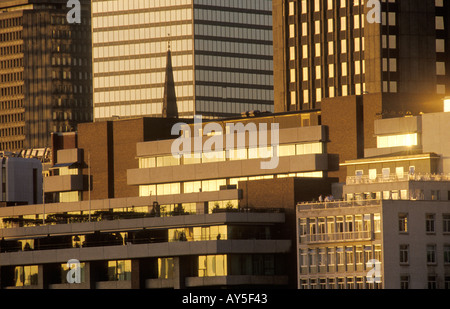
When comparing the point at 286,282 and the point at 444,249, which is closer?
the point at 444,249

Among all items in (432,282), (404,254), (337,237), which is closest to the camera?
(432,282)

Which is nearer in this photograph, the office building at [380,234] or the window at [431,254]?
the office building at [380,234]

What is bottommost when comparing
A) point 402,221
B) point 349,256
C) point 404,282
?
point 404,282

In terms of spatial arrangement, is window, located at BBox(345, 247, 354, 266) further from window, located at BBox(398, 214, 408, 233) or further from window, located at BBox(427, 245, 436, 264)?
window, located at BBox(427, 245, 436, 264)

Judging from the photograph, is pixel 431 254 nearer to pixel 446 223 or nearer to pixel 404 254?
pixel 404 254

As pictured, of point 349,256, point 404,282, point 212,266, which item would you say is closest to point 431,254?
point 404,282

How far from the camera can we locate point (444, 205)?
181 metres

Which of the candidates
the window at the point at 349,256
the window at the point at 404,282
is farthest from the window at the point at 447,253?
the window at the point at 349,256

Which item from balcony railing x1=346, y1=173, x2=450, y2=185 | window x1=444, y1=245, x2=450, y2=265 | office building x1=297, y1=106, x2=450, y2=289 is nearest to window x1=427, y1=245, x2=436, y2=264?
office building x1=297, y1=106, x2=450, y2=289

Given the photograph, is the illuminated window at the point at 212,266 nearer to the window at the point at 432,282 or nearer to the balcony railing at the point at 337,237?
the balcony railing at the point at 337,237

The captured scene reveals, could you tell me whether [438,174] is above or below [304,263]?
above
